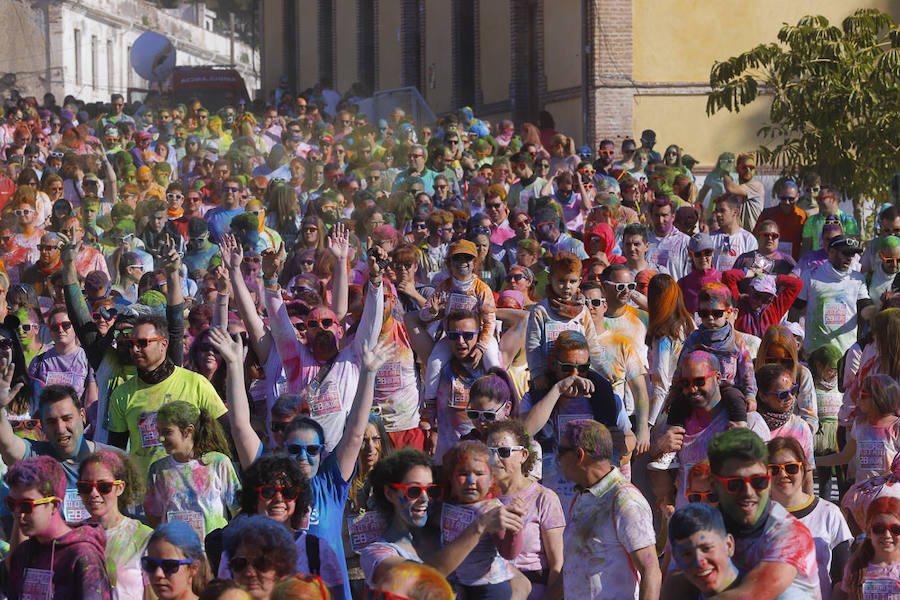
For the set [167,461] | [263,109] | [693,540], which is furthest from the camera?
[263,109]

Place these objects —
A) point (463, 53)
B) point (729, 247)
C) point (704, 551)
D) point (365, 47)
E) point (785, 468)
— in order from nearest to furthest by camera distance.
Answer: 1. point (704, 551)
2. point (785, 468)
3. point (729, 247)
4. point (463, 53)
5. point (365, 47)

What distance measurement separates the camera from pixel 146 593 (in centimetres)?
646

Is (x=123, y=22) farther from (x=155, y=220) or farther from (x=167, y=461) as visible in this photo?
(x=167, y=461)

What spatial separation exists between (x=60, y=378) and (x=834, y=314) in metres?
5.38

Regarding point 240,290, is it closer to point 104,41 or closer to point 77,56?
point 77,56

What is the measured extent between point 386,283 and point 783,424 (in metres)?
2.96

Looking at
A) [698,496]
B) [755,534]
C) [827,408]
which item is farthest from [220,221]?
[755,534]

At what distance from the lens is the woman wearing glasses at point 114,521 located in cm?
632

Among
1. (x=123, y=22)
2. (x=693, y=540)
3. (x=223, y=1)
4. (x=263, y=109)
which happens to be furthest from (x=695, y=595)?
(x=223, y=1)

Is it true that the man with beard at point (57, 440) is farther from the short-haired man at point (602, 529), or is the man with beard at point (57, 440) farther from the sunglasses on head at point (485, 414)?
the short-haired man at point (602, 529)

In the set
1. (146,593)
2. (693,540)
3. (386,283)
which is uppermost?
(386,283)

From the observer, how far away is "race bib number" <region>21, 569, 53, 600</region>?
5.88 metres

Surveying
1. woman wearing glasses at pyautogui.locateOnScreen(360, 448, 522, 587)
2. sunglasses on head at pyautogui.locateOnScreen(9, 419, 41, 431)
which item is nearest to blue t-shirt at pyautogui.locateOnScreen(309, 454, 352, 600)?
woman wearing glasses at pyautogui.locateOnScreen(360, 448, 522, 587)

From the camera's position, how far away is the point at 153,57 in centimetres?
5081
